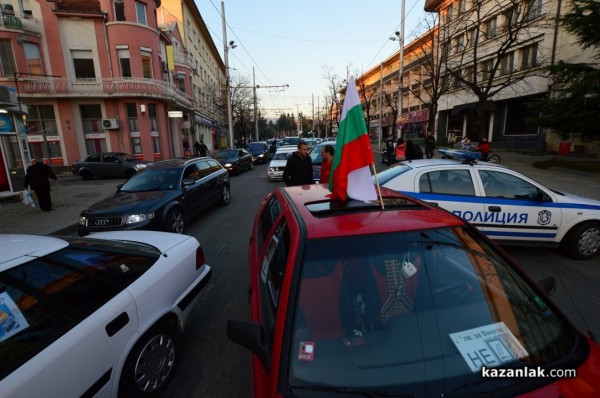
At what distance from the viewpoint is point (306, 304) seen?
1.64 meters

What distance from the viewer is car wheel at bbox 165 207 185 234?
627 cm

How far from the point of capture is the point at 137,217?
19.0ft

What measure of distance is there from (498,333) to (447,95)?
3598 cm

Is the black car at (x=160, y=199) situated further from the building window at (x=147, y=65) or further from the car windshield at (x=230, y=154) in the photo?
the building window at (x=147, y=65)

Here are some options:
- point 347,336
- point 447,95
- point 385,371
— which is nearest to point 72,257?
point 347,336

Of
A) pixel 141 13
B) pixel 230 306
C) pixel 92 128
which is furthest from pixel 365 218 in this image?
pixel 141 13

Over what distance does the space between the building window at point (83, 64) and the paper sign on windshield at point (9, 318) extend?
26786 mm

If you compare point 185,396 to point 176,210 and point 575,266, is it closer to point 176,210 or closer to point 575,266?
point 176,210

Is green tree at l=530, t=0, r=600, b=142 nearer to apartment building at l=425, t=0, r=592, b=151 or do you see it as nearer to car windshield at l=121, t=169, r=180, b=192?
apartment building at l=425, t=0, r=592, b=151

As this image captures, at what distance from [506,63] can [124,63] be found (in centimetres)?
3006

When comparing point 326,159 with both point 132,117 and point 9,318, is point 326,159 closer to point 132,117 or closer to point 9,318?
point 9,318

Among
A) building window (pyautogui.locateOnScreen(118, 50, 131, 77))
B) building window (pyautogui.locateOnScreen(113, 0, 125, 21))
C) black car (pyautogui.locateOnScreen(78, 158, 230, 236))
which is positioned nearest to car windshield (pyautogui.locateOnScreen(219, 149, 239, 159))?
black car (pyautogui.locateOnScreen(78, 158, 230, 236))

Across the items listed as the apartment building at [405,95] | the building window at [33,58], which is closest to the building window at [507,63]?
the apartment building at [405,95]

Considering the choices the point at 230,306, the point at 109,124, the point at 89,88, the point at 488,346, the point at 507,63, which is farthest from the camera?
the point at 507,63
